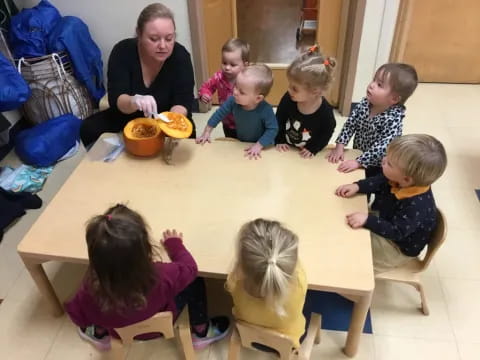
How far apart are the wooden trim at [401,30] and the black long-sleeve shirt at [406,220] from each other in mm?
1672

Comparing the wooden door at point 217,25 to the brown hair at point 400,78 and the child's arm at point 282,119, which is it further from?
the brown hair at point 400,78

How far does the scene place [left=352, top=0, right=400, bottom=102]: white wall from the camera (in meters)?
2.40

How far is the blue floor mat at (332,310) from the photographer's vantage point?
63.0 inches

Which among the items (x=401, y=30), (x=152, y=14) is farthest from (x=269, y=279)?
(x=401, y=30)

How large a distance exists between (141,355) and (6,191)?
3.80ft

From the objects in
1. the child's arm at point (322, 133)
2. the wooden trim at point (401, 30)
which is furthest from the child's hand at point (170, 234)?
the wooden trim at point (401, 30)

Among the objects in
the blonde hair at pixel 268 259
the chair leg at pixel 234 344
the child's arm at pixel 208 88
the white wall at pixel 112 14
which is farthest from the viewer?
the white wall at pixel 112 14

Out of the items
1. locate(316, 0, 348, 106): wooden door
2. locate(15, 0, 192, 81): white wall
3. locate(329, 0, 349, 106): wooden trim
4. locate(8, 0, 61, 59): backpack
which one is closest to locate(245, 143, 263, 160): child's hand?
locate(316, 0, 348, 106): wooden door

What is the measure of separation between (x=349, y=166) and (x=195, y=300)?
0.73 metres

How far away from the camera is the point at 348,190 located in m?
1.42

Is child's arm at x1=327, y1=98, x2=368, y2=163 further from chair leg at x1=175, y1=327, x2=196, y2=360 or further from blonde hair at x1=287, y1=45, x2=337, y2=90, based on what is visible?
chair leg at x1=175, y1=327, x2=196, y2=360

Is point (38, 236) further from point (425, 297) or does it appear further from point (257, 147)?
point (425, 297)

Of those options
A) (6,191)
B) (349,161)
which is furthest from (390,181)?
(6,191)

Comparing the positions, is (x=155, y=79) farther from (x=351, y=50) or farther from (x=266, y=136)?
(x=351, y=50)
